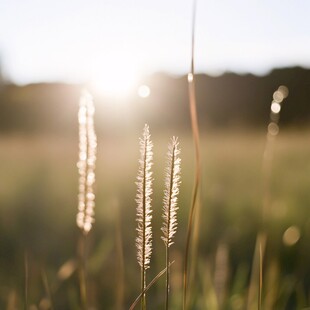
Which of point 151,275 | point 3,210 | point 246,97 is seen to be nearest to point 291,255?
point 151,275

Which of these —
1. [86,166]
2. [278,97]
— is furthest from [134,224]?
[86,166]

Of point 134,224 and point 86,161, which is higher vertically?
point 86,161

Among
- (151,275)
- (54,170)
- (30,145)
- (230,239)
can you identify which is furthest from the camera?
(30,145)

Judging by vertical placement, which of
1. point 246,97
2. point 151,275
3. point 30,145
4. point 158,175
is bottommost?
point 246,97

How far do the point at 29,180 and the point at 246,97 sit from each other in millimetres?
10167

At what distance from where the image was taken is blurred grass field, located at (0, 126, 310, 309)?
1544 mm

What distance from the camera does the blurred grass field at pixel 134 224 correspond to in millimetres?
1544

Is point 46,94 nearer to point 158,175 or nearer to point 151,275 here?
point 158,175

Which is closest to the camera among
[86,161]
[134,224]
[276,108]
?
[86,161]

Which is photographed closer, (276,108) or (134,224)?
(276,108)

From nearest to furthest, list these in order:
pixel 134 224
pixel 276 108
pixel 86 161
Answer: pixel 86 161 < pixel 276 108 < pixel 134 224

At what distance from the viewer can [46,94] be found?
1367 centimetres

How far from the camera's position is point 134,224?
296 cm

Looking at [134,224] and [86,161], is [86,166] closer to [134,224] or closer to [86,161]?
[86,161]
